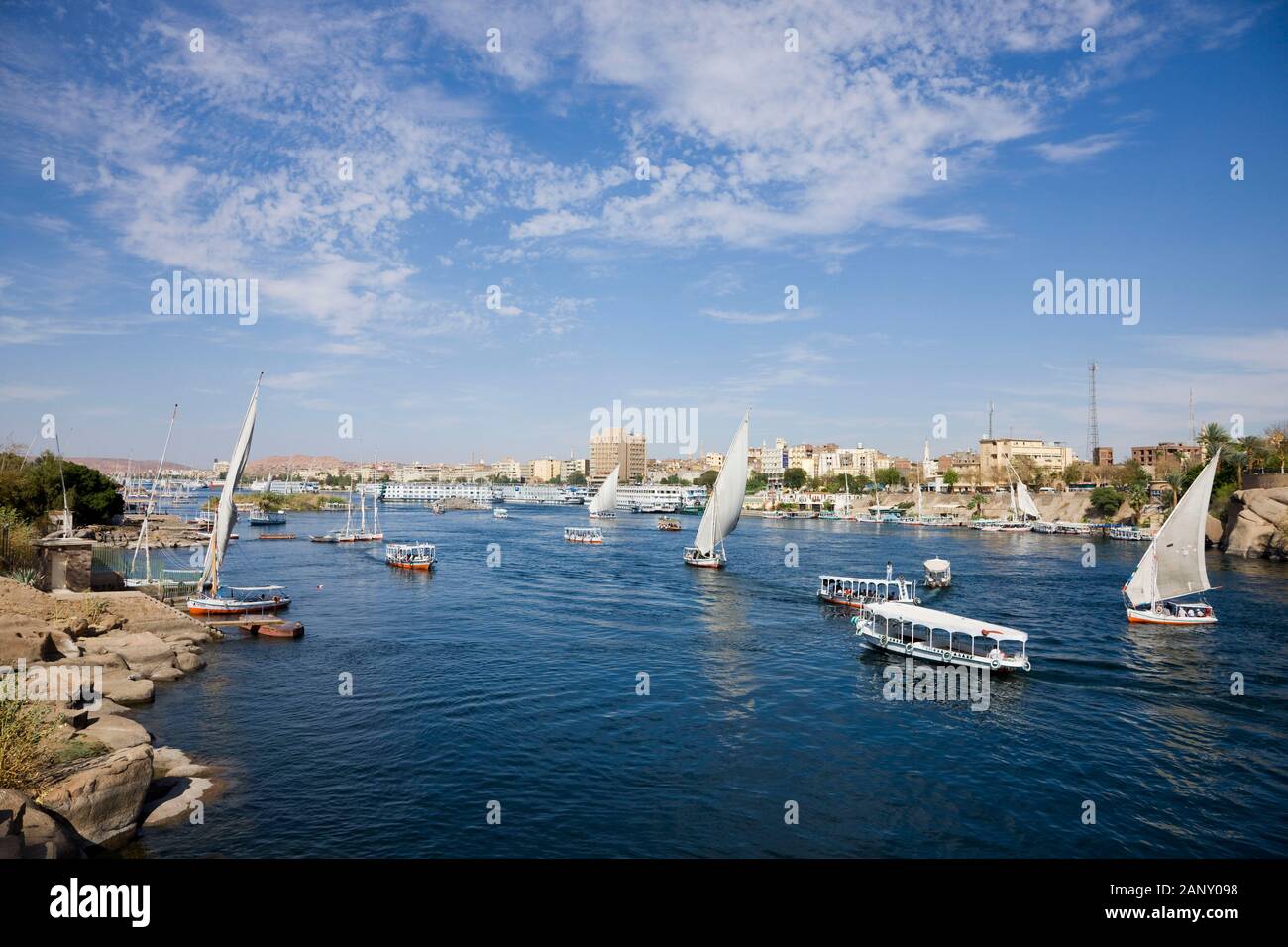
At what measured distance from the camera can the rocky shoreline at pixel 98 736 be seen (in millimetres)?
12320

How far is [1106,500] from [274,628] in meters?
120

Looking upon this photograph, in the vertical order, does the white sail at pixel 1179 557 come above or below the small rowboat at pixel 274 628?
above

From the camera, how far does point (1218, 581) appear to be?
5503cm

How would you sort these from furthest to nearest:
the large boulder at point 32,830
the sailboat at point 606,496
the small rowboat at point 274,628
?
the sailboat at point 606,496 < the small rowboat at point 274,628 < the large boulder at point 32,830

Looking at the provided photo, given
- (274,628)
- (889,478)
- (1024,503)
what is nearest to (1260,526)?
(1024,503)

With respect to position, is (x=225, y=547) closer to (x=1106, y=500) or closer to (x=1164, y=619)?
(x=1164, y=619)

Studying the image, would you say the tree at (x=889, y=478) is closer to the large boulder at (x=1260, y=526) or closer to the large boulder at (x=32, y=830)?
the large boulder at (x=1260, y=526)

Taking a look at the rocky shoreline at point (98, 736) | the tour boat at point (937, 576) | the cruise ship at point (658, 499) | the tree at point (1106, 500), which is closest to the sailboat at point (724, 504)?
the tour boat at point (937, 576)

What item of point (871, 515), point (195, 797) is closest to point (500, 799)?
point (195, 797)

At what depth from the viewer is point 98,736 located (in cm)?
1805

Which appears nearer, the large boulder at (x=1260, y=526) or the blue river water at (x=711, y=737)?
the blue river water at (x=711, y=737)

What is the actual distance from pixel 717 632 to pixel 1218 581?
41694 mm

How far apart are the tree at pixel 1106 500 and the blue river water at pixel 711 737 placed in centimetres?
7676

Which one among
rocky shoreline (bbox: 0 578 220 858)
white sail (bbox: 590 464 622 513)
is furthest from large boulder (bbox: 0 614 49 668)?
white sail (bbox: 590 464 622 513)
